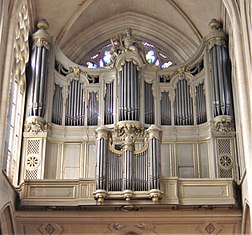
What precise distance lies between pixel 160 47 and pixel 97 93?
14.7ft

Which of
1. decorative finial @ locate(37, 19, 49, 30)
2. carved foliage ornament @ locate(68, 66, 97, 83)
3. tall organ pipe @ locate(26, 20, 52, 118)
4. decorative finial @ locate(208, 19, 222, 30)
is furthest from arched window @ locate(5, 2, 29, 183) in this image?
decorative finial @ locate(208, 19, 222, 30)

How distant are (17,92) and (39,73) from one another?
1.36m

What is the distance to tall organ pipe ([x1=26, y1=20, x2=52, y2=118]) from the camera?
75.9 feet

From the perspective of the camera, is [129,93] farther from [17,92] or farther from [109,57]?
[17,92]

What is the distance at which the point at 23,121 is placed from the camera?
2309 centimetres

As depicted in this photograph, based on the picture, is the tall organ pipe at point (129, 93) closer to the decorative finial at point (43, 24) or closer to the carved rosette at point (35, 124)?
the carved rosette at point (35, 124)

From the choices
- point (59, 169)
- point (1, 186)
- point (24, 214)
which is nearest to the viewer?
point (1, 186)

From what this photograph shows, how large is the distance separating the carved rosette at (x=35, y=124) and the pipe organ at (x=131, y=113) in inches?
1.4

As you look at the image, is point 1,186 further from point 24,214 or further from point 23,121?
point 23,121

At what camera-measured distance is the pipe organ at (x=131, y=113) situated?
22.5 m

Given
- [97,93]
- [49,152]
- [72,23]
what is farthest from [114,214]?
[72,23]

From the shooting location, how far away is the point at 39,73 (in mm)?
23750

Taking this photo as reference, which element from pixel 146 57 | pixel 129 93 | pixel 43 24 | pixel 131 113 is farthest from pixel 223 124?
pixel 43 24

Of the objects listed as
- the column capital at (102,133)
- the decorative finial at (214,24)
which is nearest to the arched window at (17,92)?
the column capital at (102,133)
